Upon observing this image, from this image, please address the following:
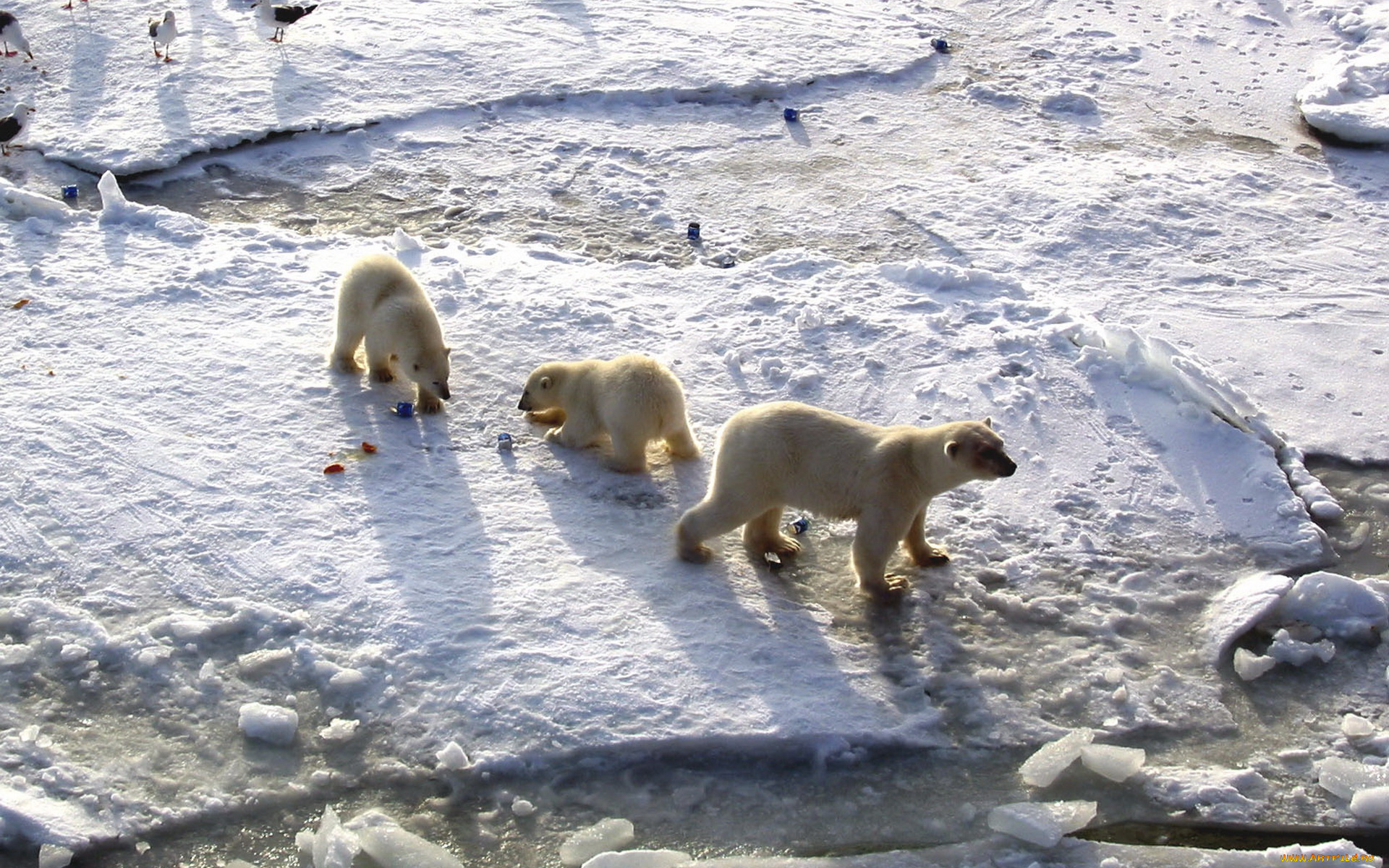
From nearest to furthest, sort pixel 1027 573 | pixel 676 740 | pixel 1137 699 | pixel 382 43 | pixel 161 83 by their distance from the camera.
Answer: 1. pixel 676 740
2. pixel 1137 699
3. pixel 1027 573
4. pixel 161 83
5. pixel 382 43

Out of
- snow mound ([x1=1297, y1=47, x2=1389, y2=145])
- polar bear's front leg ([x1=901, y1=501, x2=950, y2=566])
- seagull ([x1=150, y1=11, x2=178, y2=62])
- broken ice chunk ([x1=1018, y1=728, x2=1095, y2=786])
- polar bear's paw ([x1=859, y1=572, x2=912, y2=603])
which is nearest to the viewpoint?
broken ice chunk ([x1=1018, y1=728, x2=1095, y2=786])

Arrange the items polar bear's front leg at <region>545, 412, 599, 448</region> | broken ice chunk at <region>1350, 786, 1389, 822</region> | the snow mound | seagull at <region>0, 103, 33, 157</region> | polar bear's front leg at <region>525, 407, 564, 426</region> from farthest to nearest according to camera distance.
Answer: the snow mound < seagull at <region>0, 103, 33, 157</region> < polar bear's front leg at <region>525, 407, 564, 426</region> < polar bear's front leg at <region>545, 412, 599, 448</region> < broken ice chunk at <region>1350, 786, 1389, 822</region>

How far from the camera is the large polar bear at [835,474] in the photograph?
5004mm

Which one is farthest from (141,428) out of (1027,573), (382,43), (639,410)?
(382,43)

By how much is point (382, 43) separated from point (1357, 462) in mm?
8252

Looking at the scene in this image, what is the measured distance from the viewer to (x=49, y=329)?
264 inches

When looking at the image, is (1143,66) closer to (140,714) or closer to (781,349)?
(781,349)

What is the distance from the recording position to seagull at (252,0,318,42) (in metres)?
10.2

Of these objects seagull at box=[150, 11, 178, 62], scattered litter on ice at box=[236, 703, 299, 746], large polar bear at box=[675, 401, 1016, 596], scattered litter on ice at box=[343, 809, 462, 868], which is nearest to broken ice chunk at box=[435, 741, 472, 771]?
scattered litter on ice at box=[343, 809, 462, 868]

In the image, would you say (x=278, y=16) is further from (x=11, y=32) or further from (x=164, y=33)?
(x=11, y=32)

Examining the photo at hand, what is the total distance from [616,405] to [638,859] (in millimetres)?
2322

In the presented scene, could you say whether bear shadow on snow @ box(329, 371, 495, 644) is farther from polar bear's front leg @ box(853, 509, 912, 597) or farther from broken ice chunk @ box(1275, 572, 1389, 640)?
broken ice chunk @ box(1275, 572, 1389, 640)

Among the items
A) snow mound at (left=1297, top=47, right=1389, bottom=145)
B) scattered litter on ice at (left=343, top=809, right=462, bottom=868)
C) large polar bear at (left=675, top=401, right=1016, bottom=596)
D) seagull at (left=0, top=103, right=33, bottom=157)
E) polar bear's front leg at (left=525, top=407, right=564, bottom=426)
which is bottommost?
scattered litter on ice at (left=343, top=809, right=462, bottom=868)

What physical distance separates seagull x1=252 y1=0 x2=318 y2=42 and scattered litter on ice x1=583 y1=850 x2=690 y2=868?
849cm
